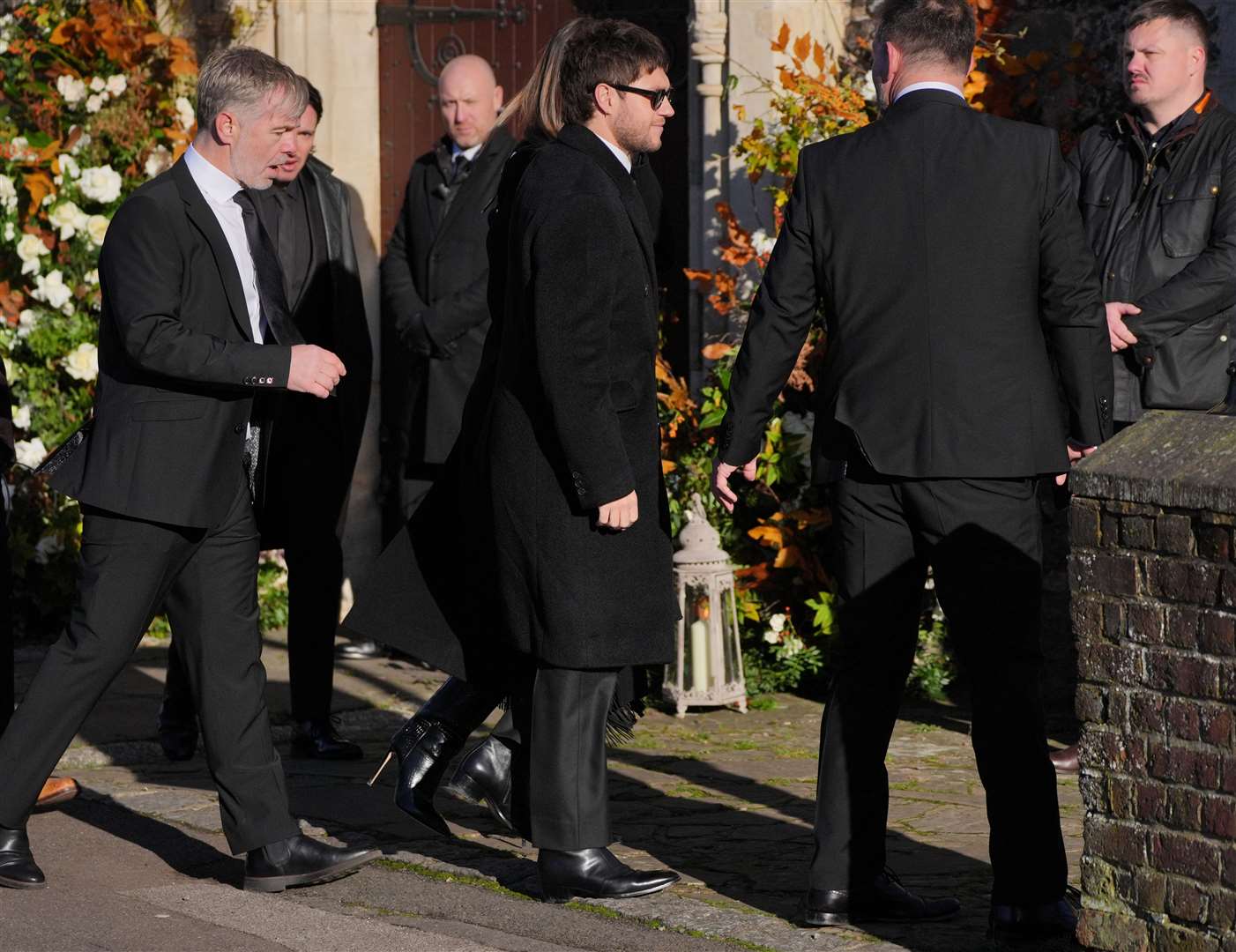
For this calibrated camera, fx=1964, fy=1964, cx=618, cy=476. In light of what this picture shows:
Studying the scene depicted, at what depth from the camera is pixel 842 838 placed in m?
3.96

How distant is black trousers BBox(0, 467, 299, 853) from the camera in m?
4.27

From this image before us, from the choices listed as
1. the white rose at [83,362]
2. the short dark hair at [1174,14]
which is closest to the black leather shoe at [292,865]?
the short dark hair at [1174,14]

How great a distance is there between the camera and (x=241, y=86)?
14.2 feet

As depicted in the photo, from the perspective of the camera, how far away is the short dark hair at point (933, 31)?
12.9 ft

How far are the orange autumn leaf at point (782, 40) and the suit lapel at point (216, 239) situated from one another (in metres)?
2.72

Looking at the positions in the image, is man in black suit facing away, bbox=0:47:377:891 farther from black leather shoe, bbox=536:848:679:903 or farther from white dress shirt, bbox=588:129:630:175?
white dress shirt, bbox=588:129:630:175

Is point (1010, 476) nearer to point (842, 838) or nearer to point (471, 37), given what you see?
point (842, 838)

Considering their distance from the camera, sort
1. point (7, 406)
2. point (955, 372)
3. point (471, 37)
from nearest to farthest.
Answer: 1. point (955, 372)
2. point (7, 406)
3. point (471, 37)

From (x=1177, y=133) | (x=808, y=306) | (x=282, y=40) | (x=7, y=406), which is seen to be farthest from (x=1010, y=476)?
(x=282, y=40)

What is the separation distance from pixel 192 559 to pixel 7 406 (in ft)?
3.28

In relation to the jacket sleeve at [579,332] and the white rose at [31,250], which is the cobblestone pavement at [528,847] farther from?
the white rose at [31,250]

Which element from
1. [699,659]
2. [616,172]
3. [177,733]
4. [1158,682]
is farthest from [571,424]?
[699,659]

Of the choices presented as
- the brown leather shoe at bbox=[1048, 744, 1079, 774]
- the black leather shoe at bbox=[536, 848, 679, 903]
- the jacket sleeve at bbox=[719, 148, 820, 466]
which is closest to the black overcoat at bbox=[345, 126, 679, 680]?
the jacket sleeve at bbox=[719, 148, 820, 466]

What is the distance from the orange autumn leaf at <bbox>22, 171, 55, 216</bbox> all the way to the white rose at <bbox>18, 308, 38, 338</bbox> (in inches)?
19.8
